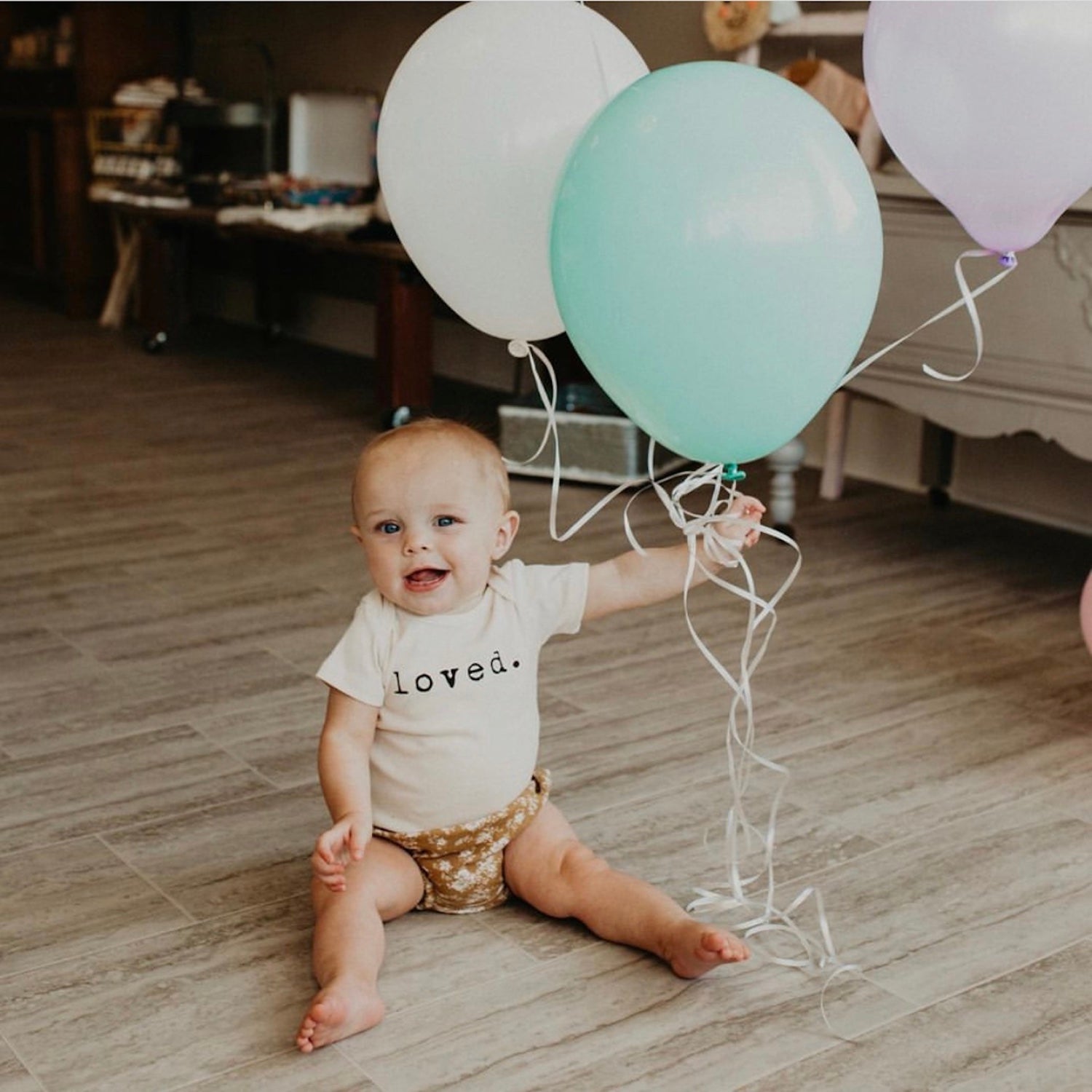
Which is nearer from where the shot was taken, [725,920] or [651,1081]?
[651,1081]

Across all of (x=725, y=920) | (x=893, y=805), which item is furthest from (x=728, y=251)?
(x=893, y=805)

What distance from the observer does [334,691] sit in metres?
1.53

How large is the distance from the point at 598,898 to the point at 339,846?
1.00 feet

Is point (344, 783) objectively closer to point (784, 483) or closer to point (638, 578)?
point (638, 578)

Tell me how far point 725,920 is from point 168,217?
4.28 metres

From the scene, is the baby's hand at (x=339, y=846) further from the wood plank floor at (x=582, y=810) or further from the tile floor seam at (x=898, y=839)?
the tile floor seam at (x=898, y=839)

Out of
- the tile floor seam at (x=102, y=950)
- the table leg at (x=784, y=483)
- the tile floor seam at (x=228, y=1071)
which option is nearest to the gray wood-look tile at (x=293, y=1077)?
the tile floor seam at (x=228, y=1071)

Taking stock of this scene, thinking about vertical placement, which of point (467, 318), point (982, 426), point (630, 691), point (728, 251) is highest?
point (728, 251)

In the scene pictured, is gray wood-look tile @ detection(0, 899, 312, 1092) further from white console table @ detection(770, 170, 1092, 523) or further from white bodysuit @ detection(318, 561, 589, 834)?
white console table @ detection(770, 170, 1092, 523)

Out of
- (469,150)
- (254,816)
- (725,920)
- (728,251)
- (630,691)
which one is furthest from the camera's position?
(630,691)

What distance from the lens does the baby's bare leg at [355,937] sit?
1.35 meters

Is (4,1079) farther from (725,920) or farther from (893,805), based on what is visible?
(893,805)

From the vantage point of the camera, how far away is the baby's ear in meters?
1.55

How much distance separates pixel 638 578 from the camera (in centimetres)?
158
